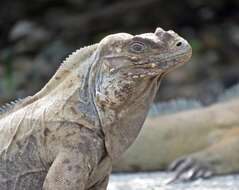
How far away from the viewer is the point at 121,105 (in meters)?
4.73

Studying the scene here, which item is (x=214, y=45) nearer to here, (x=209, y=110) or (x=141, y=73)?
(x=209, y=110)

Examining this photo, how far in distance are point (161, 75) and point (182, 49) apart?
209 mm

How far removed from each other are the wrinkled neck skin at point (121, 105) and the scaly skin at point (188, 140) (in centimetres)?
341

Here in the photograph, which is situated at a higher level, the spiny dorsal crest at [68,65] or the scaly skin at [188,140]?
the spiny dorsal crest at [68,65]

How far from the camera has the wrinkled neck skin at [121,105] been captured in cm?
470

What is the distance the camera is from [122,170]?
8477 mm

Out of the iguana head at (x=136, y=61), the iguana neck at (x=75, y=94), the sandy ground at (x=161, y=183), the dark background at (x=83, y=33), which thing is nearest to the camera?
the iguana head at (x=136, y=61)

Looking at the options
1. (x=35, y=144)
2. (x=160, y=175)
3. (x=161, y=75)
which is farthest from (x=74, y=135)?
(x=160, y=175)

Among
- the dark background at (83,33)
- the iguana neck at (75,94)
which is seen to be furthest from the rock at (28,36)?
the iguana neck at (75,94)

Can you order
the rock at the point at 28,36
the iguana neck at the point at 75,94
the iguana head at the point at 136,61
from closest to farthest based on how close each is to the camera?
the iguana head at the point at 136,61
the iguana neck at the point at 75,94
the rock at the point at 28,36

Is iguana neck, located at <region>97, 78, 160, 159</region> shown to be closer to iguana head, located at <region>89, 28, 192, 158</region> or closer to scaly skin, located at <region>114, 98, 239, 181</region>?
iguana head, located at <region>89, 28, 192, 158</region>

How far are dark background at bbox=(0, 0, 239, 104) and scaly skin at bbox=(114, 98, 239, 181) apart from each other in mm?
4031

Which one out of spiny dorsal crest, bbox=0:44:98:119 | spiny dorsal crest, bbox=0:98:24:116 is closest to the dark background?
spiny dorsal crest, bbox=0:98:24:116

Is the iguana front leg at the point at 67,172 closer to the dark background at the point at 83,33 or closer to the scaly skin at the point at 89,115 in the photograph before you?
the scaly skin at the point at 89,115
